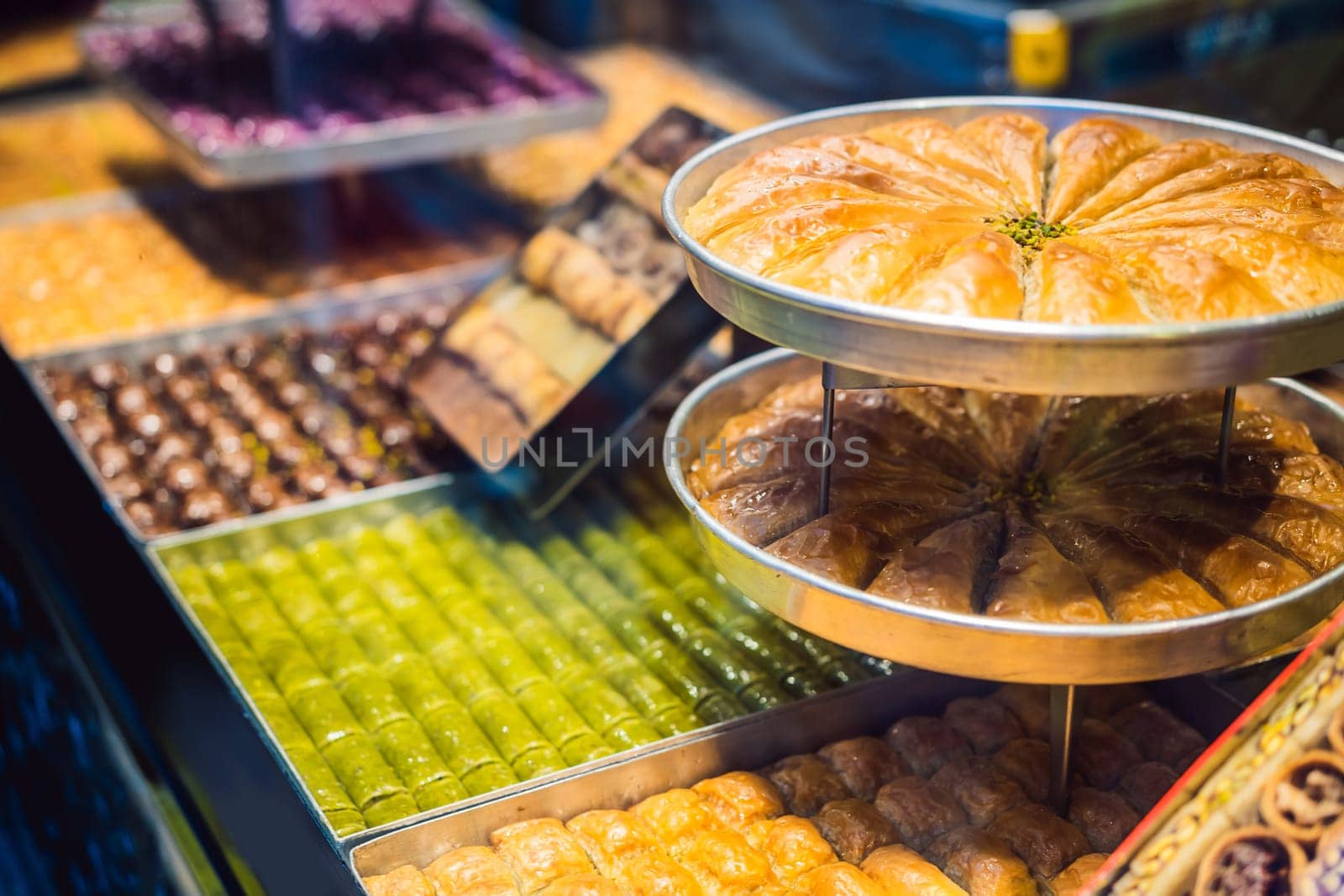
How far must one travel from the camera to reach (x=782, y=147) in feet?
6.31

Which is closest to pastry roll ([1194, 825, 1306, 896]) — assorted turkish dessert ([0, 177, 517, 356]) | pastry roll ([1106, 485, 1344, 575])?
pastry roll ([1106, 485, 1344, 575])

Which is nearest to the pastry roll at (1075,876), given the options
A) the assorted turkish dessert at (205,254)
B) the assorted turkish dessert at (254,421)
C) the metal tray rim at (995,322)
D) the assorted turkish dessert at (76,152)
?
the metal tray rim at (995,322)

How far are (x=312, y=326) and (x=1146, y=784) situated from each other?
2758mm

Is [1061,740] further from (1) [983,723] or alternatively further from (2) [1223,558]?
(2) [1223,558]

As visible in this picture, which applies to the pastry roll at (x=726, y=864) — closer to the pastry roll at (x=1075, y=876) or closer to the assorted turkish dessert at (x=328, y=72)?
the pastry roll at (x=1075, y=876)

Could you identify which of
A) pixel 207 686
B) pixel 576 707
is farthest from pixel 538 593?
pixel 207 686

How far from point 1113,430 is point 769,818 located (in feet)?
2.68

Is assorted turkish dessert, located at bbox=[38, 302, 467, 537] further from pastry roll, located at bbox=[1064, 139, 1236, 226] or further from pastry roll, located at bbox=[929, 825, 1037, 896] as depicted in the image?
pastry roll, located at bbox=[1064, 139, 1236, 226]

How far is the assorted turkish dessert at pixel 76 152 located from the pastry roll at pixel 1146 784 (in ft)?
14.8

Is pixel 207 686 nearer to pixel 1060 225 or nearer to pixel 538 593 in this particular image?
pixel 538 593

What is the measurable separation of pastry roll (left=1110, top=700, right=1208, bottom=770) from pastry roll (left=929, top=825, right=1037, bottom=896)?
39 cm

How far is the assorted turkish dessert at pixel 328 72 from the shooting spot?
15.1ft

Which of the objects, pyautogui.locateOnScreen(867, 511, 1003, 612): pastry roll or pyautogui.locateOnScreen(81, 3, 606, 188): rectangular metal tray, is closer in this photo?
pyautogui.locateOnScreen(867, 511, 1003, 612): pastry roll

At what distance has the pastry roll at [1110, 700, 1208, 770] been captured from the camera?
2168 millimetres
